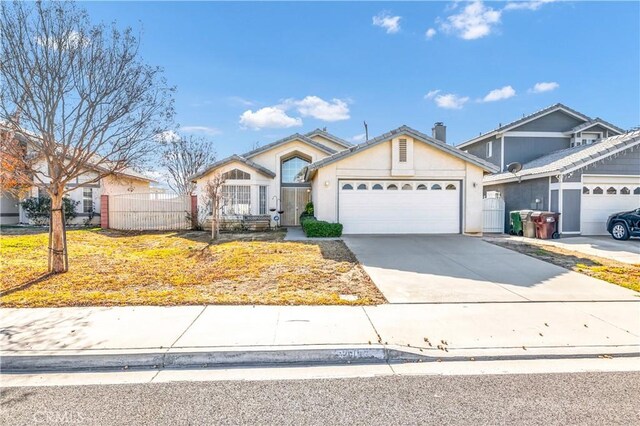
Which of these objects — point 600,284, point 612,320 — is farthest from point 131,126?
point 600,284

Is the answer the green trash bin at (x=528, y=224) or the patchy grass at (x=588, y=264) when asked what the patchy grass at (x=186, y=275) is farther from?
the green trash bin at (x=528, y=224)

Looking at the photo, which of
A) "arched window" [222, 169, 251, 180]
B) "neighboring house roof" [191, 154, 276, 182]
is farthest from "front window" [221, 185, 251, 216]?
"neighboring house roof" [191, 154, 276, 182]

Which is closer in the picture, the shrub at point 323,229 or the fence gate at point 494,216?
the shrub at point 323,229

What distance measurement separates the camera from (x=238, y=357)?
13.8 ft

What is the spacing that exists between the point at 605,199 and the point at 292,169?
16088 millimetres

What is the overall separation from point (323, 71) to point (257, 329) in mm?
16759

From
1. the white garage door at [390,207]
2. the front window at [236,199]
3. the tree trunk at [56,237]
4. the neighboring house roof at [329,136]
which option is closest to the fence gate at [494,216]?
the white garage door at [390,207]

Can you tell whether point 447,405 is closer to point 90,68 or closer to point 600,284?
point 600,284

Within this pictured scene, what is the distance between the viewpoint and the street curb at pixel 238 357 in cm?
407

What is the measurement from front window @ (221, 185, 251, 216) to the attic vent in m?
8.72

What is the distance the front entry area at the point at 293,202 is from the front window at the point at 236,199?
2.73m

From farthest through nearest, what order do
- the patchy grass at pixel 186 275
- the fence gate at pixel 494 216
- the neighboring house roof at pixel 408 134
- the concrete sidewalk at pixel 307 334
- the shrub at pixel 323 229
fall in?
1. the fence gate at pixel 494 216
2. the neighboring house roof at pixel 408 134
3. the shrub at pixel 323 229
4. the patchy grass at pixel 186 275
5. the concrete sidewalk at pixel 307 334

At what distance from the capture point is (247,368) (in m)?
4.06

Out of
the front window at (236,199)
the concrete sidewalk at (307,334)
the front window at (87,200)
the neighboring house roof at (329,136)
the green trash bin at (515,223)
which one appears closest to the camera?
the concrete sidewalk at (307,334)
